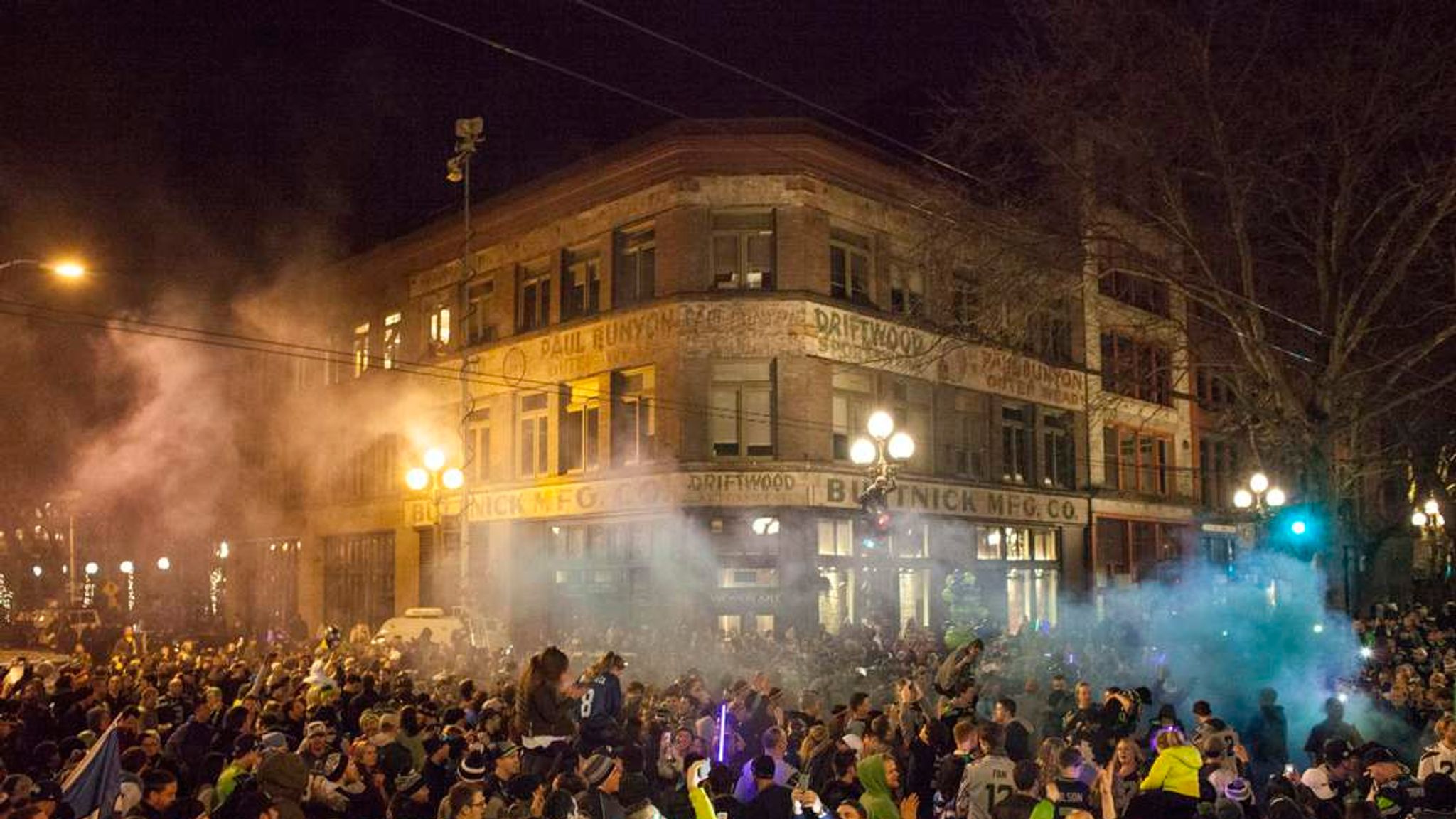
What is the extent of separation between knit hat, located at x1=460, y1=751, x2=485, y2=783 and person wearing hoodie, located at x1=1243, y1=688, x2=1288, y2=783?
26.4 feet

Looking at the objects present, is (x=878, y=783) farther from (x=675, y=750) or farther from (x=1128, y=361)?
(x=1128, y=361)

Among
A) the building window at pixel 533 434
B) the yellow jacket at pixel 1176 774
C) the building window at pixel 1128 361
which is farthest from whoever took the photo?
the building window at pixel 1128 361

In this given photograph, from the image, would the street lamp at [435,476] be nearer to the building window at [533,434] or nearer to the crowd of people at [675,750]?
the building window at [533,434]

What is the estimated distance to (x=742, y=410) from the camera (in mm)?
26859

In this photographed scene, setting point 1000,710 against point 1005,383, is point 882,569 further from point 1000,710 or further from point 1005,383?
point 1000,710

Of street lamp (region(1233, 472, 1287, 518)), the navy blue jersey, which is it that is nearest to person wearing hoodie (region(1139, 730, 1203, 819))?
the navy blue jersey

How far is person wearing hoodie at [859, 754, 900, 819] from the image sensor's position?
851cm

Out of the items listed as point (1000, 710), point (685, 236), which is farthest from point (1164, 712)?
point (685, 236)

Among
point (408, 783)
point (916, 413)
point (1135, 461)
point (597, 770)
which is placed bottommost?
point (408, 783)

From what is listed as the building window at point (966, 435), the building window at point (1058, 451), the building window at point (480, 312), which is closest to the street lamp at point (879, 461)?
the building window at point (966, 435)

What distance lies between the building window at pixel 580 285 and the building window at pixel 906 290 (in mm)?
6818

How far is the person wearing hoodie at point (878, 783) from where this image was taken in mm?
8508

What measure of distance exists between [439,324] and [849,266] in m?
12.4

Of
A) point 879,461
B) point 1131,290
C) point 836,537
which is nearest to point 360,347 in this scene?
point 836,537
